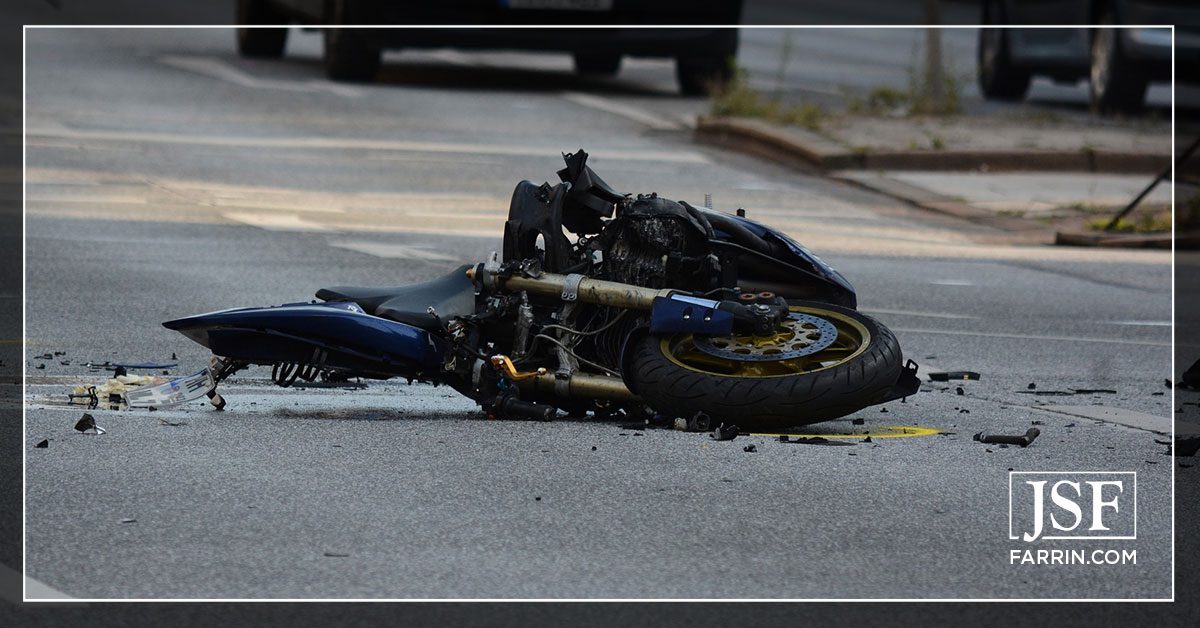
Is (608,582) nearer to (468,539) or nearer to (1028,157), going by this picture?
(468,539)

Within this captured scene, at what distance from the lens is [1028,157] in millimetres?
18078

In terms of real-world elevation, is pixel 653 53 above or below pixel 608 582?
above

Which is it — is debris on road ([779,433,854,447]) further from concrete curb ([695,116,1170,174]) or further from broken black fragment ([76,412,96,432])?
concrete curb ([695,116,1170,174])

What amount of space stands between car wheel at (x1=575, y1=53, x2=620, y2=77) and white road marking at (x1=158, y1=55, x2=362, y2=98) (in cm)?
349

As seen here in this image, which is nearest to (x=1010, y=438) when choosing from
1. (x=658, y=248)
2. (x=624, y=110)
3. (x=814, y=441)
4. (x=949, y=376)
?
(x=814, y=441)

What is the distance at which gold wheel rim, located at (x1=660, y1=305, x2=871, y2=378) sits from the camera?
7250mm

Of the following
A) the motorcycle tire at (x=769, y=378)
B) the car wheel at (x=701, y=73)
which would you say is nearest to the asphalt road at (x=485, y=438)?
the motorcycle tire at (x=769, y=378)

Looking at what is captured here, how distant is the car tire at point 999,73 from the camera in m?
23.2

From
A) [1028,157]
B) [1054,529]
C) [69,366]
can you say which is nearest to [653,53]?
[1028,157]

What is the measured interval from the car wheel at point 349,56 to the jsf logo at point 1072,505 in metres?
15.0

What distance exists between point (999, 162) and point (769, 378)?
11.4m

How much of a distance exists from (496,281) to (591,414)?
60cm

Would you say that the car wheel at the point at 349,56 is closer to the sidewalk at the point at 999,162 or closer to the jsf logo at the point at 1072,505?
the sidewalk at the point at 999,162

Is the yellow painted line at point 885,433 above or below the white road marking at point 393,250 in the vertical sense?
below
